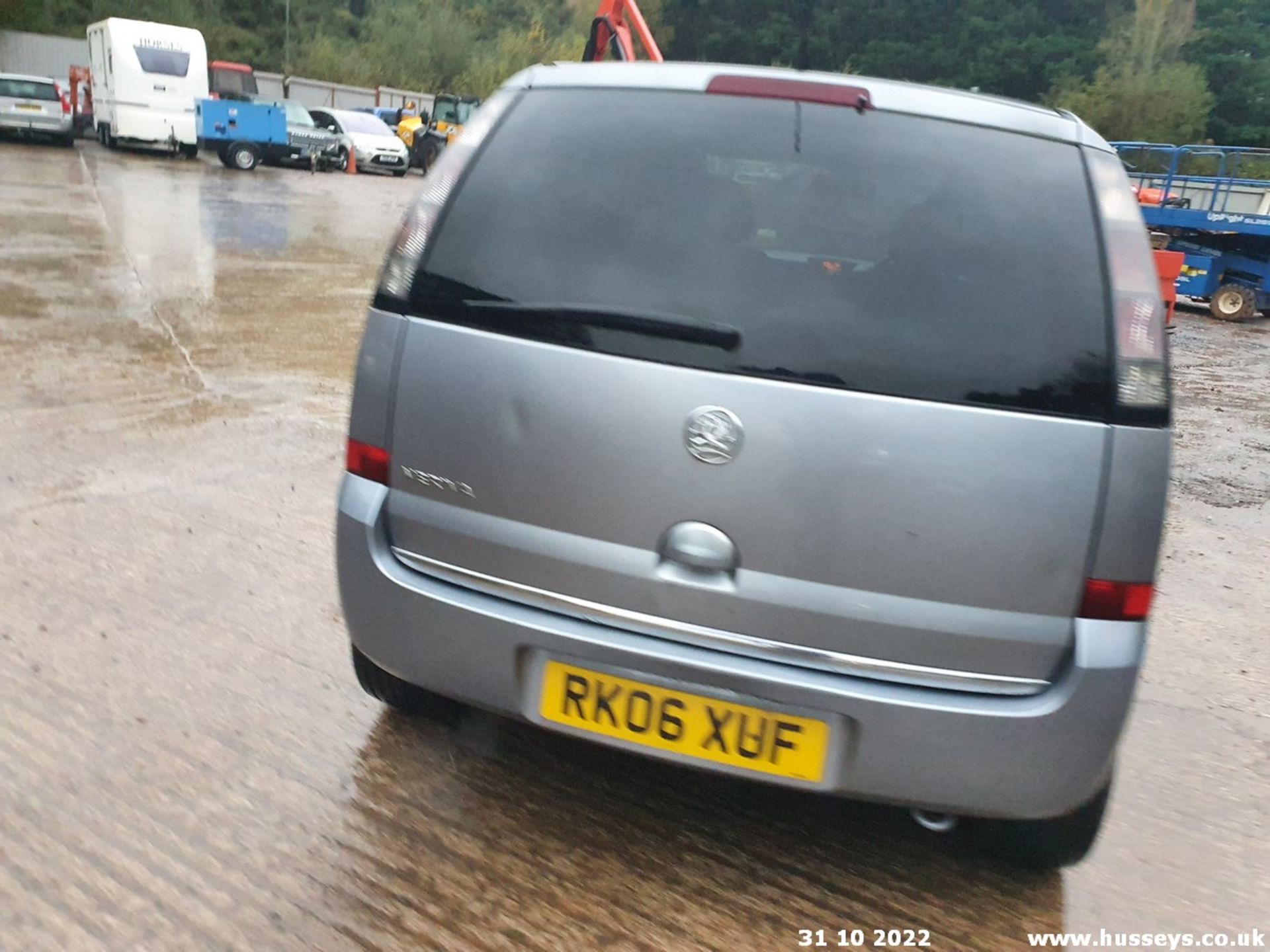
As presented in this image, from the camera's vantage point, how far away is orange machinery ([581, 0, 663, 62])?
9898 mm

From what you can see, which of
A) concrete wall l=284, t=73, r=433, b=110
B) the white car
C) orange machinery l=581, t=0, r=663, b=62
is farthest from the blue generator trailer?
concrete wall l=284, t=73, r=433, b=110

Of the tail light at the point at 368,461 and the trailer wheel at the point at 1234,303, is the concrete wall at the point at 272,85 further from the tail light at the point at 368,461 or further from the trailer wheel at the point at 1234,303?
the tail light at the point at 368,461

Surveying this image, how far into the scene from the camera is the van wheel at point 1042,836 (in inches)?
97.9

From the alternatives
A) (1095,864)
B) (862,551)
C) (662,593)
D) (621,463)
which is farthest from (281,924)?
(1095,864)

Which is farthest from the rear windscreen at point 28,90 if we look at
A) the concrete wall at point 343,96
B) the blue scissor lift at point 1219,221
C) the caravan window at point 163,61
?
the blue scissor lift at point 1219,221

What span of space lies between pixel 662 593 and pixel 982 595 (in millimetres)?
624

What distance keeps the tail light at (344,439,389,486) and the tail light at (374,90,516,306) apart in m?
0.33

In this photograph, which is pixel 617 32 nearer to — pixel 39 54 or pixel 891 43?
pixel 39 54

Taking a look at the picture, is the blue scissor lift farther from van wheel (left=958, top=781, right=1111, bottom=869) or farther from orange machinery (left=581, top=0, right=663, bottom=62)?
van wheel (left=958, top=781, right=1111, bottom=869)

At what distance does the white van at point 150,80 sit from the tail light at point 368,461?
27652 millimetres

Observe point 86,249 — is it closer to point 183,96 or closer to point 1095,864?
point 1095,864

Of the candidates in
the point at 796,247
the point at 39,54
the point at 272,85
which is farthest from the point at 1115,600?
the point at 39,54

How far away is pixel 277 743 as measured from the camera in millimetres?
2918

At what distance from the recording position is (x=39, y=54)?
45312 millimetres
